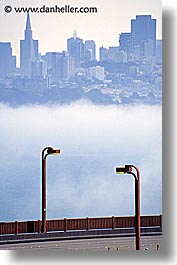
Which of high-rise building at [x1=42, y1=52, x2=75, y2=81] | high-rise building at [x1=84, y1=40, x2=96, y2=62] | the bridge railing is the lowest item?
the bridge railing

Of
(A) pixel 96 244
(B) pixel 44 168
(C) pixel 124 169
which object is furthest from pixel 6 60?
(A) pixel 96 244

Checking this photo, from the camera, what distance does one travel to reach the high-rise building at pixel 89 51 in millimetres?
2855

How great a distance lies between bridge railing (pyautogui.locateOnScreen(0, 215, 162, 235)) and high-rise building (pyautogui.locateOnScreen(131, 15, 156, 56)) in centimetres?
47

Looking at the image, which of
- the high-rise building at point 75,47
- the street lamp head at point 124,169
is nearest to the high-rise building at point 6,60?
the high-rise building at point 75,47

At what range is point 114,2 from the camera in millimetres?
2846

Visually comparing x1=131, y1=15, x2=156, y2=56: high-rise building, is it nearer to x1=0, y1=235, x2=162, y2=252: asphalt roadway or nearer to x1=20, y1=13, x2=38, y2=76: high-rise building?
x1=20, y1=13, x2=38, y2=76: high-rise building

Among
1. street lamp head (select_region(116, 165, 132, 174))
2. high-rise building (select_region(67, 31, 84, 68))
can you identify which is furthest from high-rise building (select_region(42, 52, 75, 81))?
street lamp head (select_region(116, 165, 132, 174))

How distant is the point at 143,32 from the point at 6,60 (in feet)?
1.30

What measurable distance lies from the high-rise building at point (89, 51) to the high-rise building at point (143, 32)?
0.12 m

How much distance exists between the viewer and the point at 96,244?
2.86 m

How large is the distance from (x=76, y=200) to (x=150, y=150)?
0.83ft

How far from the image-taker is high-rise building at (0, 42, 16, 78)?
2820 millimetres

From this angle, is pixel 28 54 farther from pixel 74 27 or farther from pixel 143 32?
pixel 143 32

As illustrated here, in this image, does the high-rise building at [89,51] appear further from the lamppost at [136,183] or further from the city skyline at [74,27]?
the lamppost at [136,183]
